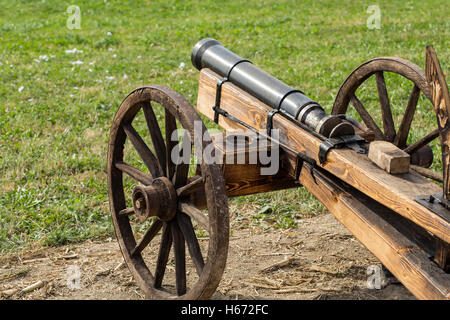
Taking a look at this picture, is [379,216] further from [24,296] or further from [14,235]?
[14,235]

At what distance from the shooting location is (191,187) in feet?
9.62

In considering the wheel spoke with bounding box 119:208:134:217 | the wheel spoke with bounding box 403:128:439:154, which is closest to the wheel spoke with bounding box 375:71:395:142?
the wheel spoke with bounding box 403:128:439:154

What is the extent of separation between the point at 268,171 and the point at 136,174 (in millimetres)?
780

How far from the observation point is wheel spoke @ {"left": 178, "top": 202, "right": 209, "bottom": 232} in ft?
9.18

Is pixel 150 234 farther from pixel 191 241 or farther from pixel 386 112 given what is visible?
pixel 386 112

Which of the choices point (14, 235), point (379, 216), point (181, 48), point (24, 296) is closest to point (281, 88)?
point (379, 216)

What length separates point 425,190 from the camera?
2.43 metres

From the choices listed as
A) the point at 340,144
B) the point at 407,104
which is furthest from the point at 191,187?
the point at 407,104

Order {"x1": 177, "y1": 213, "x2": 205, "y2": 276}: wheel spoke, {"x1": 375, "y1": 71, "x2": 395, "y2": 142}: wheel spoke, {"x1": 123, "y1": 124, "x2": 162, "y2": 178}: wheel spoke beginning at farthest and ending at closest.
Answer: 1. {"x1": 375, "y1": 71, "x2": 395, "y2": 142}: wheel spoke
2. {"x1": 123, "y1": 124, "x2": 162, "y2": 178}: wheel spoke
3. {"x1": 177, "y1": 213, "x2": 205, "y2": 276}: wheel spoke

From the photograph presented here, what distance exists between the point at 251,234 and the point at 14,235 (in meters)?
1.74

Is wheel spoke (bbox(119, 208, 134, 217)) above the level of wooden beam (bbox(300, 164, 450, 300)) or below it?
below

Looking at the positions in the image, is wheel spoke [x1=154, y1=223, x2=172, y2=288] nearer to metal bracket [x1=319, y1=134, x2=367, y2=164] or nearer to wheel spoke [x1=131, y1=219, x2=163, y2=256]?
wheel spoke [x1=131, y1=219, x2=163, y2=256]

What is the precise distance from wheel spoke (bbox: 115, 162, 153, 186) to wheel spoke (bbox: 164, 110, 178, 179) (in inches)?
5.9

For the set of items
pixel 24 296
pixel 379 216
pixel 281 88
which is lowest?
pixel 24 296
